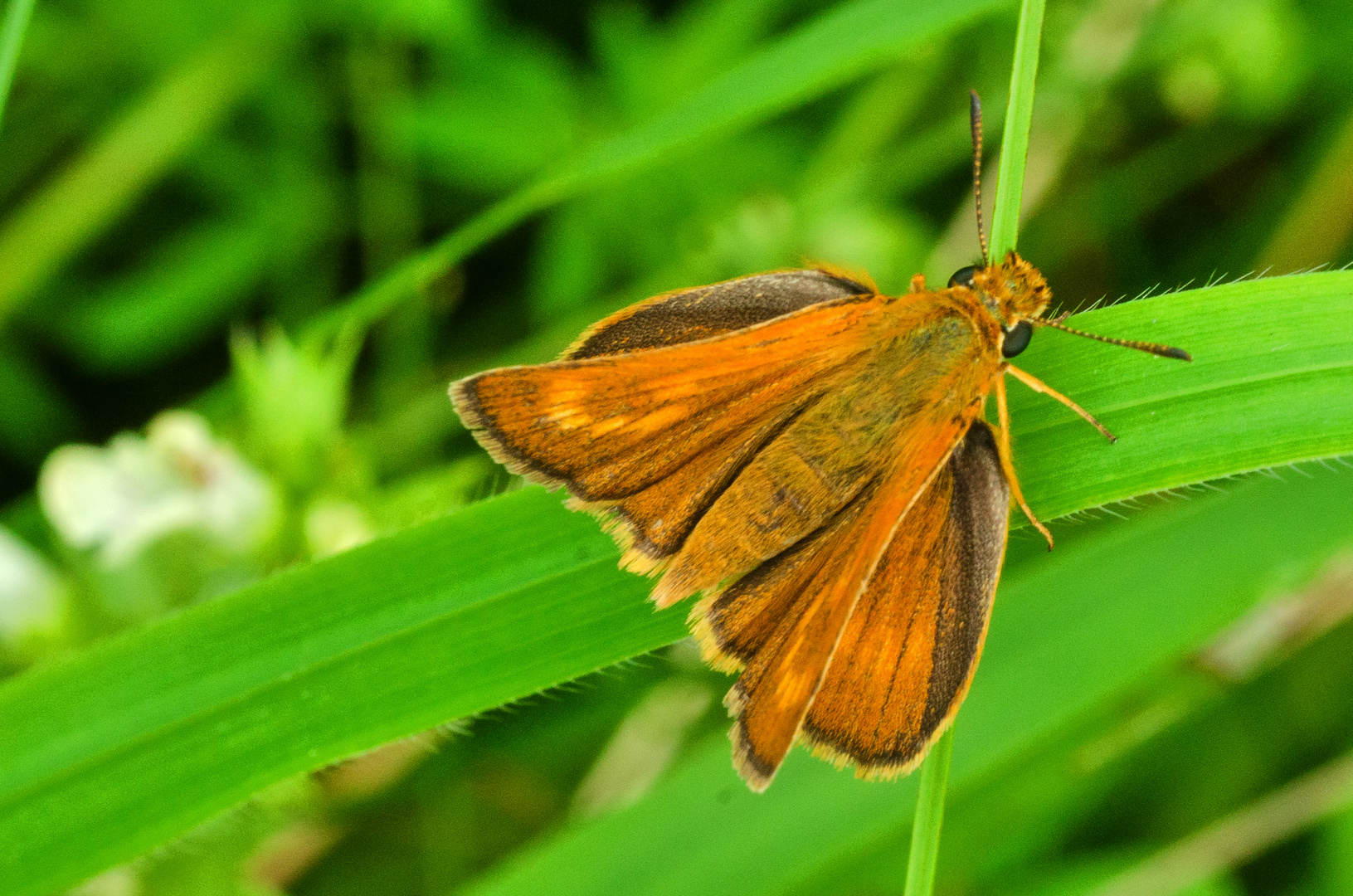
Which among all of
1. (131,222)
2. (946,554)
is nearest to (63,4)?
(131,222)

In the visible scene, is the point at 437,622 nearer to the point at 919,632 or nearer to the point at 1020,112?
the point at 919,632

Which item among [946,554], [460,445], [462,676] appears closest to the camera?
[946,554]

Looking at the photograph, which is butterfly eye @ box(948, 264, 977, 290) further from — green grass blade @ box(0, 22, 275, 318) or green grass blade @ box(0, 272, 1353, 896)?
green grass blade @ box(0, 22, 275, 318)

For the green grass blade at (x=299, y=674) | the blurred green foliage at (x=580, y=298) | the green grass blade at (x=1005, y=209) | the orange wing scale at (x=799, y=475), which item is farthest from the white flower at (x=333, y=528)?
the green grass blade at (x=1005, y=209)

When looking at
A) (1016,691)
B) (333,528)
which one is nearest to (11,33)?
(333,528)

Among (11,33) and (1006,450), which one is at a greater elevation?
(11,33)

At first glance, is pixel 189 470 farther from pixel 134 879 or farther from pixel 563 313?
pixel 563 313

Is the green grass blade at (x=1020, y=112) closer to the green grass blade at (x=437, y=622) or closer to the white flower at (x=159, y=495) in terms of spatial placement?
the green grass blade at (x=437, y=622)
